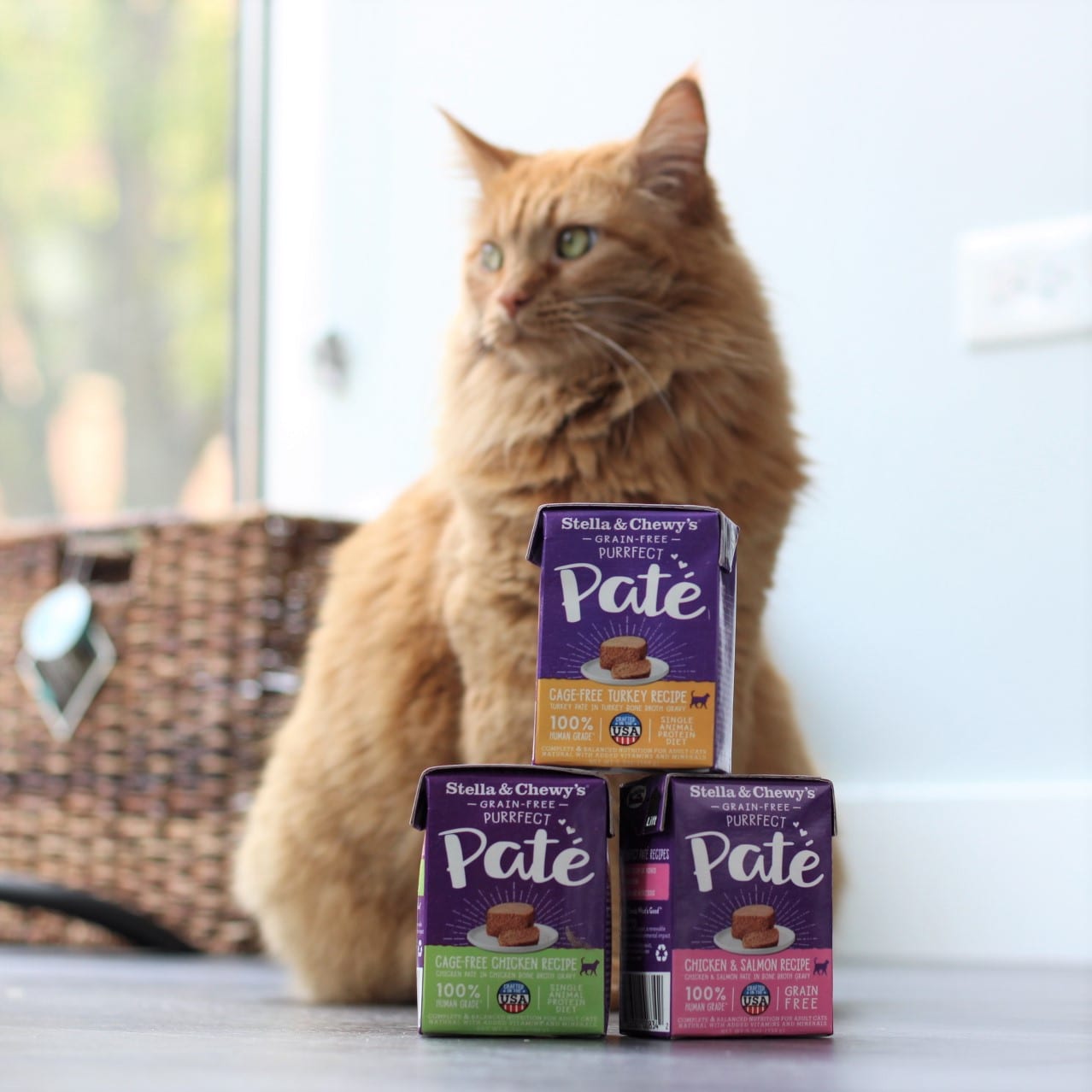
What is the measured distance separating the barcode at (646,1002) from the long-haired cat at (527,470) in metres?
0.27

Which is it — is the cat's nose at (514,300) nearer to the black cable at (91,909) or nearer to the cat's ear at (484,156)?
the cat's ear at (484,156)

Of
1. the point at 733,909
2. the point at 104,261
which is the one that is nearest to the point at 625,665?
the point at 733,909

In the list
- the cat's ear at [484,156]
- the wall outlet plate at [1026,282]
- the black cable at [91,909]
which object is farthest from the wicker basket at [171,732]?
the wall outlet plate at [1026,282]

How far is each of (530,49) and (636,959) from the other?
1822 mm

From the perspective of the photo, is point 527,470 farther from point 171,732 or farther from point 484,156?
point 171,732

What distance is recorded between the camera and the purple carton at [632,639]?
896 millimetres

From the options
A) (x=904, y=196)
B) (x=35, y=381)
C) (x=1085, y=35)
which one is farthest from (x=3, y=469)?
(x=1085, y=35)

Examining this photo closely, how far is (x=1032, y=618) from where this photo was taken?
1.82m

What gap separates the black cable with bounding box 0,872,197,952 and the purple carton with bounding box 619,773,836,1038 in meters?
1.13

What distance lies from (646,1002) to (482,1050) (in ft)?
0.46

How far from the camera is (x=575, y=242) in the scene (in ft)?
4.07

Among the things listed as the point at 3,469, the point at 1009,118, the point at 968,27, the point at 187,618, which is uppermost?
the point at 968,27

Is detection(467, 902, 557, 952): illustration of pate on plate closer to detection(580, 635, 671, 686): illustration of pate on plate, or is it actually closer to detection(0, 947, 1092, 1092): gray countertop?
detection(0, 947, 1092, 1092): gray countertop

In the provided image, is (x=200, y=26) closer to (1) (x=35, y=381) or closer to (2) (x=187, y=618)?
(1) (x=35, y=381)
